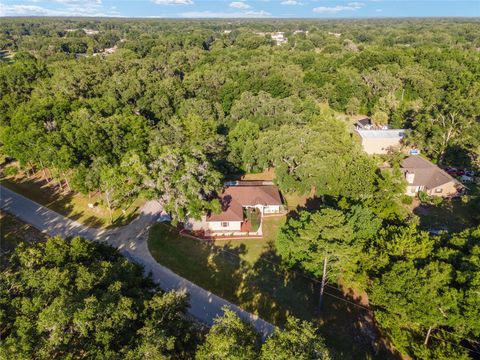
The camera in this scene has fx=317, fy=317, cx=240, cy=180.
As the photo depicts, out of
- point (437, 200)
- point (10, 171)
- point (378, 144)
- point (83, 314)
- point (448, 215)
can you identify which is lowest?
point (10, 171)

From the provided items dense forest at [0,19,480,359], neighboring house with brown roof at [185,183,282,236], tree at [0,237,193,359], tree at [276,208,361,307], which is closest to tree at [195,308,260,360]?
dense forest at [0,19,480,359]

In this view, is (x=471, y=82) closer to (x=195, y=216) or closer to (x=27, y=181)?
(x=195, y=216)

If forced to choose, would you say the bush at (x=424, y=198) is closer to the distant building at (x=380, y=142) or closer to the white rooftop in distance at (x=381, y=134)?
the distant building at (x=380, y=142)

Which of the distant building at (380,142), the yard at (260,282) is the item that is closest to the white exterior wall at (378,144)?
the distant building at (380,142)

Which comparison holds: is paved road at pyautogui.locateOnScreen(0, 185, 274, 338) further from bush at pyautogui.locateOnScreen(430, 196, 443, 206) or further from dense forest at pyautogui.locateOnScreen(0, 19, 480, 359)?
bush at pyautogui.locateOnScreen(430, 196, 443, 206)

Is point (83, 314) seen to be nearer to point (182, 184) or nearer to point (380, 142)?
point (182, 184)

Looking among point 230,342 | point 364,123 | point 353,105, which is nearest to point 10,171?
point 230,342
